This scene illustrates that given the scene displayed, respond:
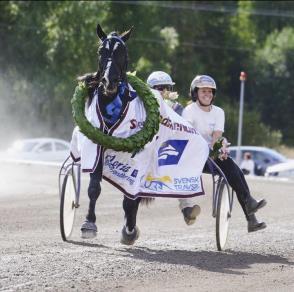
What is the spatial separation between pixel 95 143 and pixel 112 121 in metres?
0.31

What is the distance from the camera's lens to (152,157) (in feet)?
35.8

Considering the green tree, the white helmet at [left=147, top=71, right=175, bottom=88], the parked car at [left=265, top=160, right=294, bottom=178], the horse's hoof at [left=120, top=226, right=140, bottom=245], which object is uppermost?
the green tree

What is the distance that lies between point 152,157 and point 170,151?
0.75 feet

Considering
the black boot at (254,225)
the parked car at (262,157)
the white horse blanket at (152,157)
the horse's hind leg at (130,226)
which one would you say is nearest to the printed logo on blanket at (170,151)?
the white horse blanket at (152,157)

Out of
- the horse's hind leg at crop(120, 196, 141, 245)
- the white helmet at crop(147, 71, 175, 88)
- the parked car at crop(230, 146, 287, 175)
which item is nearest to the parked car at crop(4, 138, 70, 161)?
the parked car at crop(230, 146, 287, 175)

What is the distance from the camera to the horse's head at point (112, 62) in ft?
33.6

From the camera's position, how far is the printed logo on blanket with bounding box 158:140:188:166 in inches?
432

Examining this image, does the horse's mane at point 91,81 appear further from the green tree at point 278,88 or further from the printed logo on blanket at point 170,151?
the green tree at point 278,88

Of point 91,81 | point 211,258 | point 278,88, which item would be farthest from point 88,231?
point 278,88

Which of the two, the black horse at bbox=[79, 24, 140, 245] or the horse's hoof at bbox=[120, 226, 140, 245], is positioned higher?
the black horse at bbox=[79, 24, 140, 245]

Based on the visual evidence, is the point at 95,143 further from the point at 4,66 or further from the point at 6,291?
the point at 4,66

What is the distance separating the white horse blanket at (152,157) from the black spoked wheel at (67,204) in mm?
368

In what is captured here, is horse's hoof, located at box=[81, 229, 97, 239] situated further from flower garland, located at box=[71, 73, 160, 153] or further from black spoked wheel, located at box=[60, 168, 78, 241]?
flower garland, located at box=[71, 73, 160, 153]

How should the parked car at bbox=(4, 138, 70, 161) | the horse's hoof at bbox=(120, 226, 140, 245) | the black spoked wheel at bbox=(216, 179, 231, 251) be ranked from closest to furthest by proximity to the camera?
the horse's hoof at bbox=(120, 226, 140, 245)
the black spoked wheel at bbox=(216, 179, 231, 251)
the parked car at bbox=(4, 138, 70, 161)
